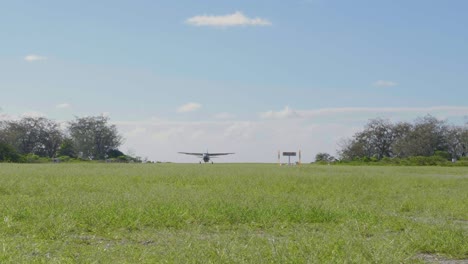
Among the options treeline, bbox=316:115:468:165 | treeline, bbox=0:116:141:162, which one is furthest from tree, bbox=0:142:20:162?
treeline, bbox=316:115:468:165

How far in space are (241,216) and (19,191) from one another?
682cm

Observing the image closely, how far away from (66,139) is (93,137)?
5117 mm

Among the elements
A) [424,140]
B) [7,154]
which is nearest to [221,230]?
[7,154]

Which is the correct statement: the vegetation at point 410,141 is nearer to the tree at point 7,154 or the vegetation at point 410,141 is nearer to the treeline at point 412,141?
the treeline at point 412,141

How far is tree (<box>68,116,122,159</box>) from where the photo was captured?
97438mm

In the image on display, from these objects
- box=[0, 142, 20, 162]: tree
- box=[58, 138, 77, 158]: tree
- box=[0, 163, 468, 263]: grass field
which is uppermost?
box=[58, 138, 77, 158]: tree

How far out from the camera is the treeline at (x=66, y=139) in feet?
293

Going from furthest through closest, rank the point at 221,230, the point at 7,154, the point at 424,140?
the point at 424,140, the point at 7,154, the point at 221,230

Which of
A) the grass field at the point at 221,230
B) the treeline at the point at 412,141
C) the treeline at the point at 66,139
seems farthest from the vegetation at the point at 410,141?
the grass field at the point at 221,230

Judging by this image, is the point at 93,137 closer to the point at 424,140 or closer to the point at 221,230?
the point at 424,140

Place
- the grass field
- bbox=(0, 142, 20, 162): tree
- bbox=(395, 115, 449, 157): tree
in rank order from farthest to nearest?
bbox=(395, 115, 449, 157): tree, bbox=(0, 142, 20, 162): tree, the grass field

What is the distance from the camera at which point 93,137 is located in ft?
323

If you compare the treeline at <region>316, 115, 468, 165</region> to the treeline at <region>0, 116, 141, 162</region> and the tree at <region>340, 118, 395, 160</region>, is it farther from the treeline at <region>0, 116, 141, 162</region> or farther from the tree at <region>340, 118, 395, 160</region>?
the treeline at <region>0, 116, 141, 162</region>

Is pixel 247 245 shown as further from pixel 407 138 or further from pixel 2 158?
pixel 407 138
